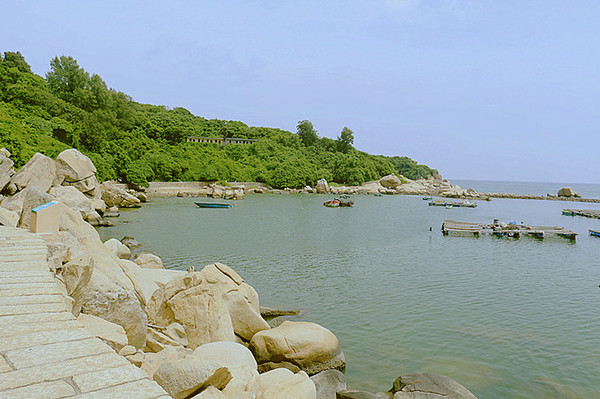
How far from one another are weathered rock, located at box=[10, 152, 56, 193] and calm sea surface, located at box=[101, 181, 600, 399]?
5732 millimetres

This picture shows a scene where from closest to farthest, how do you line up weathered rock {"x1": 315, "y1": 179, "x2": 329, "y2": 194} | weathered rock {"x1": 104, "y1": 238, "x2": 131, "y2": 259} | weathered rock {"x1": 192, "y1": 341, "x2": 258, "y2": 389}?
weathered rock {"x1": 192, "y1": 341, "x2": 258, "y2": 389} < weathered rock {"x1": 104, "y1": 238, "x2": 131, "y2": 259} < weathered rock {"x1": 315, "y1": 179, "x2": 329, "y2": 194}

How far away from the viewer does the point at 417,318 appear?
15117mm

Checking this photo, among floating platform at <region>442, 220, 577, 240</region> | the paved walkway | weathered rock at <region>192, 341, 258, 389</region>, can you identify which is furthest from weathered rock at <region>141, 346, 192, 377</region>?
floating platform at <region>442, 220, 577, 240</region>

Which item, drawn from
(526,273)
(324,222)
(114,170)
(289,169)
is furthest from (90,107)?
(526,273)

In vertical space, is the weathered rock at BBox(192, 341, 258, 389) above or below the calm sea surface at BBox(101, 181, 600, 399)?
above

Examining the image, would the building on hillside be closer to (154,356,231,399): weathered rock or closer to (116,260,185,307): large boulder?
(116,260,185,307): large boulder

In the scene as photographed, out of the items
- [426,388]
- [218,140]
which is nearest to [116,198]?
[426,388]

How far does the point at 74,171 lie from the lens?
39438 millimetres

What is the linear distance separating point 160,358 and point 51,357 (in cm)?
418

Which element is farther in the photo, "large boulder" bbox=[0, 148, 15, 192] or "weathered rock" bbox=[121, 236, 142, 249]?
"weathered rock" bbox=[121, 236, 142, 249]

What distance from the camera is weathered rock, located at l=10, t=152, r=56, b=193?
83.3ft

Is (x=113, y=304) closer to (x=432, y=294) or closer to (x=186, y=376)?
(x=186, y=376)

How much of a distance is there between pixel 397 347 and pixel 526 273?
15187 mm

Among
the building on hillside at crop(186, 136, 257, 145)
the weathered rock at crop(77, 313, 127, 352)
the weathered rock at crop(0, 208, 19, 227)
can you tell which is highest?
the building on hillside at crop(186, 136, 257, 145)
